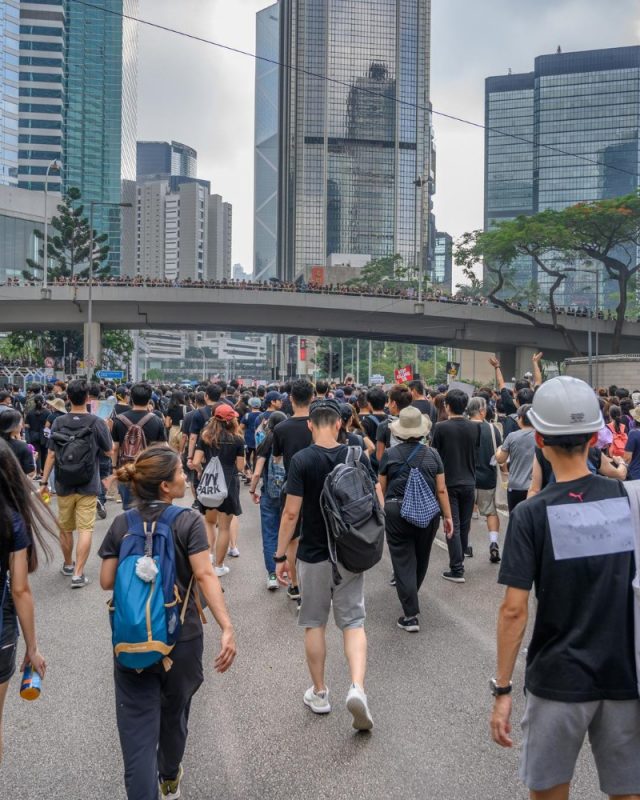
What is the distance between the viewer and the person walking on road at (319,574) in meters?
3.99

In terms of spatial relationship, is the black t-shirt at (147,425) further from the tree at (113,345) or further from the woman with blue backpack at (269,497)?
the tree at (113,345)

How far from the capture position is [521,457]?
21.2 ft

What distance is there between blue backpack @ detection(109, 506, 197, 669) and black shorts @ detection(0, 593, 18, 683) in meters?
0.44

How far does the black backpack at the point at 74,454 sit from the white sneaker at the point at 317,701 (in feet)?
11.3

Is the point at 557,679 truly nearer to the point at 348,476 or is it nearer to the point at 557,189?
the point at 348,476

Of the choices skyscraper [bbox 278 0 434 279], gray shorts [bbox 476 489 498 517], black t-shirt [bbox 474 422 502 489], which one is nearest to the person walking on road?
black t-shirt [bbox 474 422 502 489]

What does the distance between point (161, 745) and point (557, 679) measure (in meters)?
1.74

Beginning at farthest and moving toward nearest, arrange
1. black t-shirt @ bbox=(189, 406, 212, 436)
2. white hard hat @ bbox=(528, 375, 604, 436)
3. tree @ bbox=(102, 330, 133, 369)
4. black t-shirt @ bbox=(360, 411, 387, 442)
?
1. tree @ bbox=(102, 330, 133, 369)
2. black t-shirt @ bbox=(360, 411, 387, 442)
3. black t-shirt @ bbox=(189, 406, 212, 436)
4. white hard hat @ bbox=(528, 375, 604, 436)

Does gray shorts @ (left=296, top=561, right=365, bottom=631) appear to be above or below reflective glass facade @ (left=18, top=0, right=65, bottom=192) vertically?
below

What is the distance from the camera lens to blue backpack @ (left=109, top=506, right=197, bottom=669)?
8.71ft

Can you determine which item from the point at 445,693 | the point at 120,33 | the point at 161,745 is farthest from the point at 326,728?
the point at 120,33

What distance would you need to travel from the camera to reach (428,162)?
149 metres

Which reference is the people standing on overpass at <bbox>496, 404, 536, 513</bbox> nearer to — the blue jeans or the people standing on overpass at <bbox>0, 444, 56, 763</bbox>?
the blue jeans

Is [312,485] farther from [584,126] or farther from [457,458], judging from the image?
[584,126]
